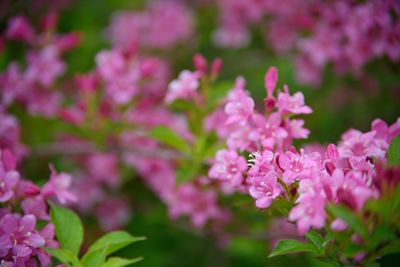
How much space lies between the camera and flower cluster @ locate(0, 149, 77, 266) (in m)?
1.15

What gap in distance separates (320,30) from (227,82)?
1.58 feet

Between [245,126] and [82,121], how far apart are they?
0.75m

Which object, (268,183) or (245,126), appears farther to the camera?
(245,126)

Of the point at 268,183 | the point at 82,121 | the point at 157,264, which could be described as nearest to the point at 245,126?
the point at 268,183

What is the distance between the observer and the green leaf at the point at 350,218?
904 mm

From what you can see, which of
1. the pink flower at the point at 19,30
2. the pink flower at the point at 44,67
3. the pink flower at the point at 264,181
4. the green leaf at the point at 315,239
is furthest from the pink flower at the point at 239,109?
the pink flower at the point at 19,30

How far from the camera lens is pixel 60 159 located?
2.28m

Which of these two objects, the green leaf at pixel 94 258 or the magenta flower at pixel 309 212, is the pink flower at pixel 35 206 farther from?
the magenta flower at pixel 309 212

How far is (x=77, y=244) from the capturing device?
123 centimetres

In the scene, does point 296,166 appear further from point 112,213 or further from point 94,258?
point 112,213

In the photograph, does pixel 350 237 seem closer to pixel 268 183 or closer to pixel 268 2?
pixel 268 183

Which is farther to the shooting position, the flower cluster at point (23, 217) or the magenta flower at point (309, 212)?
the flower cluster at point (23, 217)

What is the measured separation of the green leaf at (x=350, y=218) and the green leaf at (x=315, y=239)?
0.15 meters

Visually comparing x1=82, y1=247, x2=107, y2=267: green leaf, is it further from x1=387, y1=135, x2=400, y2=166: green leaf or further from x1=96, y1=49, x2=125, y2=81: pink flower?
x1=96, y1=49, x2=125, y2=81: pink flower
